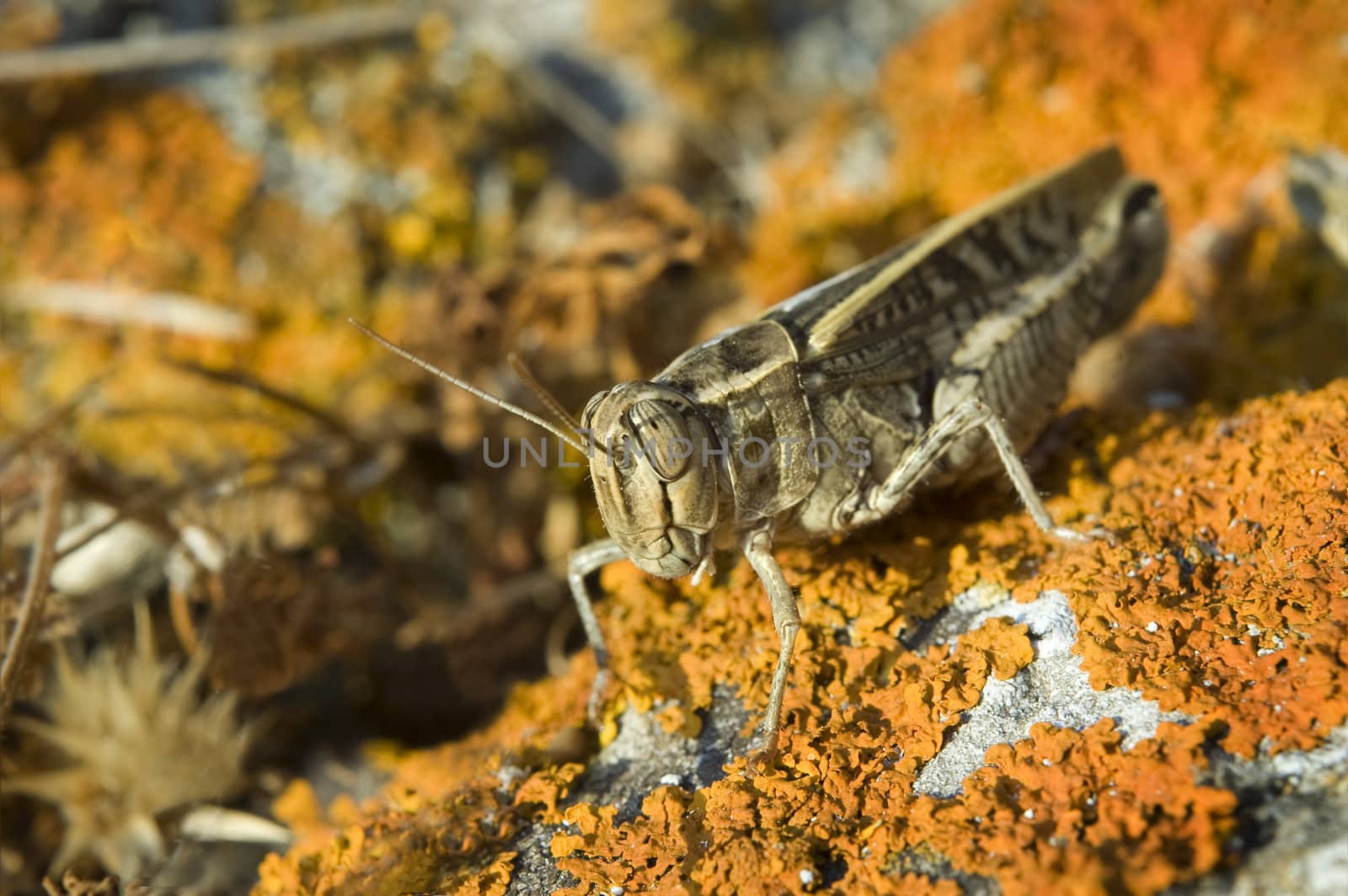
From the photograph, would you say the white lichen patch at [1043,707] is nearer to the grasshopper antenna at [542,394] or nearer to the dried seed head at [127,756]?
the grasshopper antenna at [542,394]

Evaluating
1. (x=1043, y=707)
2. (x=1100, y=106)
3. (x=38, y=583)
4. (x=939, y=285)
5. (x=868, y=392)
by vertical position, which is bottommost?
(x=1043, y=707)

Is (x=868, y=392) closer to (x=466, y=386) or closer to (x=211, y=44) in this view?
(x=466, y=386)

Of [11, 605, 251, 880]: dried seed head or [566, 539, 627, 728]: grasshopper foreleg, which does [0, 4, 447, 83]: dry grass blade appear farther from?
[566, 539, 627, 728]: grasshopper foreleg

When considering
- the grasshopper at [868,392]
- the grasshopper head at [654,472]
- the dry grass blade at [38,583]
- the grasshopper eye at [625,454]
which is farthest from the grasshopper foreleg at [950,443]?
the dry grass blade at [38,583]

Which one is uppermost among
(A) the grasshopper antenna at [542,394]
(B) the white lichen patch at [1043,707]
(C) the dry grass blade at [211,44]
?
(C) the dry grass blade at [211,44]

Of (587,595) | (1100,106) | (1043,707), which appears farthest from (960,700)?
(1100,106)

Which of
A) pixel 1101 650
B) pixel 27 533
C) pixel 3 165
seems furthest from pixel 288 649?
pixel 3 165

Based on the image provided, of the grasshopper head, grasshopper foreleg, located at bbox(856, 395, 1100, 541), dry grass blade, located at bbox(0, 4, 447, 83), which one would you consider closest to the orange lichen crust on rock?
grasshopper foreleg, located at bbox(856, 395, 1100, 541)

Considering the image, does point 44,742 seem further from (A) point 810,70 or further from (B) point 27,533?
(A) point 810,70
